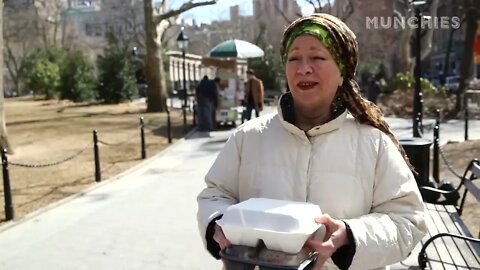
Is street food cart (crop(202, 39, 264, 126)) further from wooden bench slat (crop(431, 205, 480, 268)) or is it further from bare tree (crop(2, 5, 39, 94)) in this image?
bare tree (crop(2, 5, 39, 94))

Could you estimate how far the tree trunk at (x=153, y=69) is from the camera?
25797 millimetres

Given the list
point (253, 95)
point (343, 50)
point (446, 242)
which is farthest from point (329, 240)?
point (253, 95)

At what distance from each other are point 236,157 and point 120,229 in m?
5.03

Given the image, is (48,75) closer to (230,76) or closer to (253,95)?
(230,76)

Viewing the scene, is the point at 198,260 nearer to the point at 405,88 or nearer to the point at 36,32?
the point at 405,88

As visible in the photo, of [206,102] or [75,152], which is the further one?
[206,102]

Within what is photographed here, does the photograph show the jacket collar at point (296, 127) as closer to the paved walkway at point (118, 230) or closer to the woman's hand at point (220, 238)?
the woman's hand at point (220, 238)

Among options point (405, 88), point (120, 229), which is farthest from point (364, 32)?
point (120, 229)

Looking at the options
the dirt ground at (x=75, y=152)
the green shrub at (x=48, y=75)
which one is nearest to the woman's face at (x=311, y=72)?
the dirt ground at (x=75, y=152)

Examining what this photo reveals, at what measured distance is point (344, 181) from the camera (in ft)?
6.28

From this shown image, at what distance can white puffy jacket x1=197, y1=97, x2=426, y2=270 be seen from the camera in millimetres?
1871

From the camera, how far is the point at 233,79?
19047mm

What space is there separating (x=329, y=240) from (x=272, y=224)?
0.22 meters

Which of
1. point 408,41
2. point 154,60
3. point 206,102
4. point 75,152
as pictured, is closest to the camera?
point 75,152
